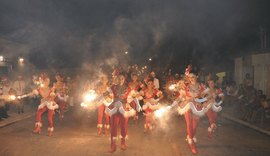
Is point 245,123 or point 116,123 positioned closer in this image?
point 116,123

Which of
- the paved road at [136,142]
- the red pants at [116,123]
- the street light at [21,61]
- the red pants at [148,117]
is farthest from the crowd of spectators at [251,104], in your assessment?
the street light at [21,61]

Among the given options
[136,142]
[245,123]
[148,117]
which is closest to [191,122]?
[136,142]

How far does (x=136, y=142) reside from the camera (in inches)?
376

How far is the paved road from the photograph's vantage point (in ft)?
27.2

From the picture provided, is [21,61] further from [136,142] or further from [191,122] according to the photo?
[191,122]

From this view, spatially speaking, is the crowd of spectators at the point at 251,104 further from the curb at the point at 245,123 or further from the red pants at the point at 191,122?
the red pants at the point at 191,122

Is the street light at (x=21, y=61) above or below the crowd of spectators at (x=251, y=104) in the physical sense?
above

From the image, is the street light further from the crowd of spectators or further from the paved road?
the crowd of spectators

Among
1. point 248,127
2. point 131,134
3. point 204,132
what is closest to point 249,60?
point 248,127

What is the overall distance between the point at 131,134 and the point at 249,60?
11.9 m

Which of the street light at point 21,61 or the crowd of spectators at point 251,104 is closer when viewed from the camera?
the crowd of spectators at point 251,104

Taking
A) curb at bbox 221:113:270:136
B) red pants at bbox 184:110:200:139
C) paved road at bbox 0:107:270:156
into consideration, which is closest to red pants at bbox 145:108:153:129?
paved road at bbox 0:107:270:156

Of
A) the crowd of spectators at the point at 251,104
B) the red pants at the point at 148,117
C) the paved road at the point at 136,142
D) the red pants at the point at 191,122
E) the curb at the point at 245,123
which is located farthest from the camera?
the crowd of spectators at the point at 251,104

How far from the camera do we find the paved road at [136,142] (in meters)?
8.30
